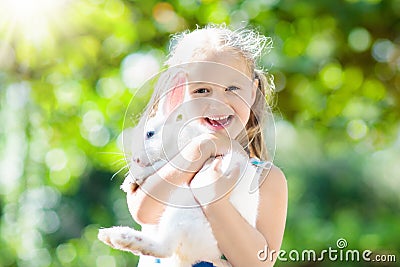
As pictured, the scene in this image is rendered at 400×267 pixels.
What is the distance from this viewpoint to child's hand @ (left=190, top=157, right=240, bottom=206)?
565 mm

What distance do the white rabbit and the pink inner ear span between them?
1 centimetres

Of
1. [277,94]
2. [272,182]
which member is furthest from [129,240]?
[277,94]

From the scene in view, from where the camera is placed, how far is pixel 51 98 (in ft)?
7.39

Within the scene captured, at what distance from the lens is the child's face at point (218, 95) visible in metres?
0.59

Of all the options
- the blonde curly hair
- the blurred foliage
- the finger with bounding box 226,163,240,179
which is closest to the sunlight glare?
the blurred foliage

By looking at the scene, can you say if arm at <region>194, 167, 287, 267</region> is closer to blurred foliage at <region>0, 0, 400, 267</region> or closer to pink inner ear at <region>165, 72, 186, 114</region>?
pink inner ear at <region>165, 72, 186, 114</region>

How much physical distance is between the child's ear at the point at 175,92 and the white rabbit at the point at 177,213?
14 millimetres

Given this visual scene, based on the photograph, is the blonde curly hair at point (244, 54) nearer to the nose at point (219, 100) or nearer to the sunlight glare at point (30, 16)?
the nose at point (219, 100)

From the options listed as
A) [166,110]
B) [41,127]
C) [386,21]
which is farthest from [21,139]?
[166,110]

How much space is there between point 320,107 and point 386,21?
1.08 ft

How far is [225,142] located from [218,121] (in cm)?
2

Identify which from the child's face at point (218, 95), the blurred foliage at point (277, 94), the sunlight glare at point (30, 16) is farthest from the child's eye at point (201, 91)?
the sunlight glare at point (30, 16)

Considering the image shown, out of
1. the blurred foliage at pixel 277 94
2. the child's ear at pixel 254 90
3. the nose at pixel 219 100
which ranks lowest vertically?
the nose at pixel 219 100

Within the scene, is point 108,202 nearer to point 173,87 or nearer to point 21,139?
point 21,139
